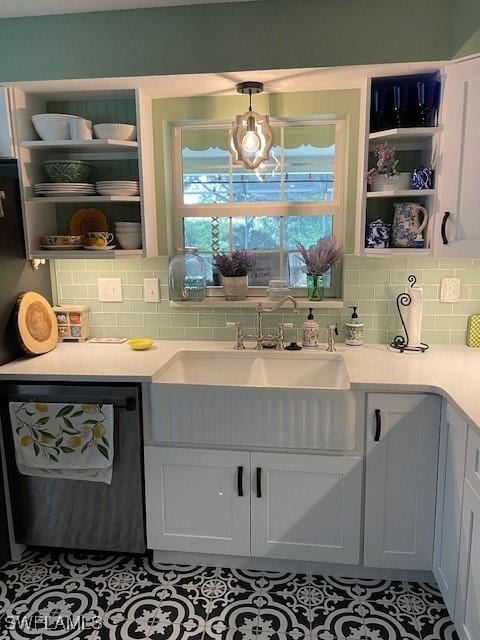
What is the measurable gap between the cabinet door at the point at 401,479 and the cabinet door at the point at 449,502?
41mm

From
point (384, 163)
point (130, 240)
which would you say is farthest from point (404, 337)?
point (130, 240)

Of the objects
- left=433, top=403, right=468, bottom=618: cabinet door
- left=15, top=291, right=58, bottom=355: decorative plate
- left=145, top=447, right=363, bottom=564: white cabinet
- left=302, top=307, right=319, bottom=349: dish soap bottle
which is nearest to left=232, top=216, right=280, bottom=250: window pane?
left=302, top=307, right=319, bottom=349: dish soap bottle

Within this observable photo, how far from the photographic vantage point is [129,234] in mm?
2527

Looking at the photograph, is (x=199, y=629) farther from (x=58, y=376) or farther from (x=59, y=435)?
(x=58, y=376)

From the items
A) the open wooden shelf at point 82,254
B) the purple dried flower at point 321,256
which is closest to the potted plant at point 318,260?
the purple dried flower at point 321,256

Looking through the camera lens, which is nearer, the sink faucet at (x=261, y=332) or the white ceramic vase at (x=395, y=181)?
the white ceramic vase at (x=395, y=181)

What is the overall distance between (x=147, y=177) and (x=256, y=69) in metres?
0.75

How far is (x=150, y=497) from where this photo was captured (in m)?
2.21

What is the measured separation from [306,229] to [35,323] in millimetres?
1490

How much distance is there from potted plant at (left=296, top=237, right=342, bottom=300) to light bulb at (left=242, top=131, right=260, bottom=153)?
57cm

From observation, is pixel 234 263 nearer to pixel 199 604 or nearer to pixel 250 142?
pixel 250 142

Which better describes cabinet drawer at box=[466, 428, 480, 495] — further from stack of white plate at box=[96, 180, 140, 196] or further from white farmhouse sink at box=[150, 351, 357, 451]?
stack of white plate at box=[96, 180, 140, 196]

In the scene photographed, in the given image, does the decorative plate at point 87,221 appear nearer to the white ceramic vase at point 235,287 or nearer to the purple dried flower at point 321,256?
the white ceramic vase at point 235,287

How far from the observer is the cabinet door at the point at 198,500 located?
215 cm
